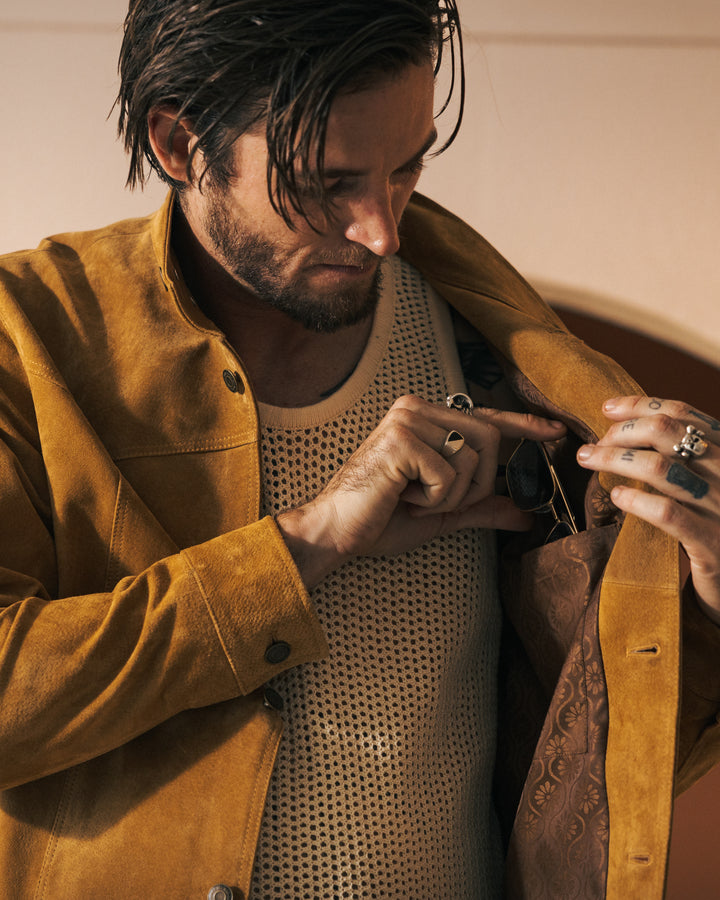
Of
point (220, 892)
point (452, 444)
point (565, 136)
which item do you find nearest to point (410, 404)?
point (452, 444)

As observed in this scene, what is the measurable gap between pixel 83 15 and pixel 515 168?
0.76m

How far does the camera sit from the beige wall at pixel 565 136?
1.58 meters

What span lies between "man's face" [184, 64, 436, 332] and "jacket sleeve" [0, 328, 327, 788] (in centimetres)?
28

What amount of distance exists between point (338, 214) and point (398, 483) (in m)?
0.28

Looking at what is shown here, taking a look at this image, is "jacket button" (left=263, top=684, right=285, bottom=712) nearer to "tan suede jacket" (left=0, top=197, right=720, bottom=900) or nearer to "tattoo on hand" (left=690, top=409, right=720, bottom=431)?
"tan suede jacket" (left=0, top=197, right=720, bottom=900)

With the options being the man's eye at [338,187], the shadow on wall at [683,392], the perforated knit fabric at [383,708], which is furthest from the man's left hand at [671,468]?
the shadow on wall at [683,392]

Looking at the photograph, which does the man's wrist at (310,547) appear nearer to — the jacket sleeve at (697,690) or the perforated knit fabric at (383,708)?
the perforated knit fabric at (383,708)

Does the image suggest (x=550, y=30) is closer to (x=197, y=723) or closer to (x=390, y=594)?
(x=390, y=594)

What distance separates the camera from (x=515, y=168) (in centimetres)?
160

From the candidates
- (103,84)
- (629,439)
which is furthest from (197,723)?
(103,84)

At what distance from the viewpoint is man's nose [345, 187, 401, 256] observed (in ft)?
3.16

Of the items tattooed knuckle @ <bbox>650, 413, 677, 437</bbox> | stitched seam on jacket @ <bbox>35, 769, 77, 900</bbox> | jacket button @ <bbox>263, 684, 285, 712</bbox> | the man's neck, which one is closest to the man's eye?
the man's neck

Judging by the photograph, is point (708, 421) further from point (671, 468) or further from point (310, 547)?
point (310, 547)

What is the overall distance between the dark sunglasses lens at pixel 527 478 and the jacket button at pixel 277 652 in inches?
12.0
